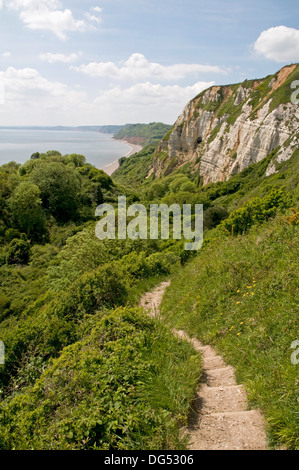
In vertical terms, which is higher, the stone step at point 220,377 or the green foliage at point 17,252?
the stone step at point 220,377

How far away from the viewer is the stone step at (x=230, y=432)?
3068mm

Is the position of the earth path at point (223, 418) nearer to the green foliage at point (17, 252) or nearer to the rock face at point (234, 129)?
the green foliage at point (17, 252)

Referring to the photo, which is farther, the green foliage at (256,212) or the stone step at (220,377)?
the green foliage at (256,212)

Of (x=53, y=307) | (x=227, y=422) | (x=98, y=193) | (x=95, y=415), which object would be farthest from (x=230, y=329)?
(x=98, y=193)

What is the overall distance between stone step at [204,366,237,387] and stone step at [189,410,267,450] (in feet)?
2.61

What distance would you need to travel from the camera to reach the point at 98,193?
51781mm

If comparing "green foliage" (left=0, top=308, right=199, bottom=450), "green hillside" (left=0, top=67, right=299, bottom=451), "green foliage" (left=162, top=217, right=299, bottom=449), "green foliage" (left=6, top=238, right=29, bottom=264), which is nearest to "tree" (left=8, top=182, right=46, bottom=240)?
"green foliage" (left=6, top=238, right=29, bottom=264)

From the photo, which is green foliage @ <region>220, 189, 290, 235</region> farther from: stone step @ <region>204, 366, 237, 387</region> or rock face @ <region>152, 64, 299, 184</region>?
rock face @ <region>152, 64, 299, 184</region>

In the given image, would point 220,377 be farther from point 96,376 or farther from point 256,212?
point 256,212

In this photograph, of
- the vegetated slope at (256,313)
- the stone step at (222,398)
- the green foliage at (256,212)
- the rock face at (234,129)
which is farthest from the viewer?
Answer: the rock face at (234,129)

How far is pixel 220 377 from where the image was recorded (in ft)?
14.8

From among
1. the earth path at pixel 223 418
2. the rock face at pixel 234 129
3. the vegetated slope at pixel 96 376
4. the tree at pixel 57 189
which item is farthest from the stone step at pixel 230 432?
the rock face at pixel 234 129

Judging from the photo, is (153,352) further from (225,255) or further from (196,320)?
(225,255)

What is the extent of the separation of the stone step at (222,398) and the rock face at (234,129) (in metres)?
48.1
